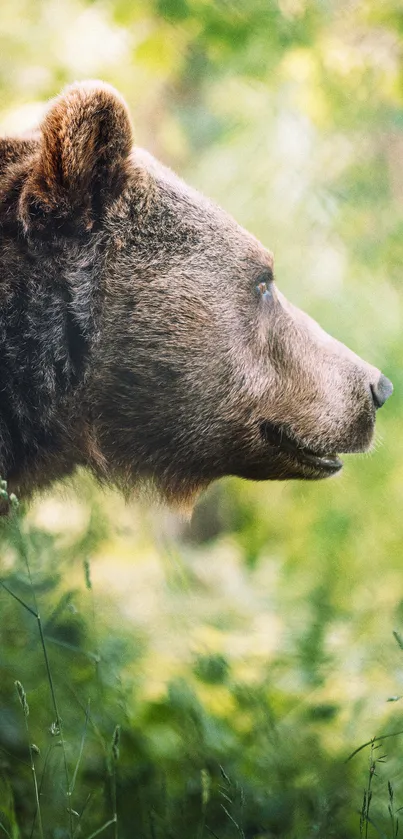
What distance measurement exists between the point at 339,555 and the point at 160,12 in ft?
13.3

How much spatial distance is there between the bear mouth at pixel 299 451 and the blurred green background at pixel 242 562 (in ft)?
1.95

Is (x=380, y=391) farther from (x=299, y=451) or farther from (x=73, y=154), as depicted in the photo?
(x=73, y=154)

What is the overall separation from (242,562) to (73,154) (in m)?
5.18

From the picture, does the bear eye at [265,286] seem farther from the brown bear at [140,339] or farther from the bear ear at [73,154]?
the bear ear at [73,154]

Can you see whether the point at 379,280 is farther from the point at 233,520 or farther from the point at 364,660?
the point at 233,520

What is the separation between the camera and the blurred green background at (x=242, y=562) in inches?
103

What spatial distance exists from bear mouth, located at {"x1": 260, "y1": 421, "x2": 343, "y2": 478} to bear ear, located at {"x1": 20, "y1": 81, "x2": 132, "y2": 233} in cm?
119

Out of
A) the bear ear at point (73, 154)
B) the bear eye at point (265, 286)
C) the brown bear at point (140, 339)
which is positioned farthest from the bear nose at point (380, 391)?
the bear ear at point (73, 154)

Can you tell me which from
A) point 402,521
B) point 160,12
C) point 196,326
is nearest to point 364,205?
point 160,12

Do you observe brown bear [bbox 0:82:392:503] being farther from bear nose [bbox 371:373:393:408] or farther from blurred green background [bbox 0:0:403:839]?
blurred green background [bbox 0:0:403:839]

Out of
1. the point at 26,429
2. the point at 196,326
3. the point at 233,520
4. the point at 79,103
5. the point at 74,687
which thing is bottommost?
Result: the point at 233,520

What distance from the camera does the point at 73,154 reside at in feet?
9.55

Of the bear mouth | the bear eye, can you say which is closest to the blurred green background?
the bear mouth

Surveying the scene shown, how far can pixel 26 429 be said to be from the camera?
2.98m
